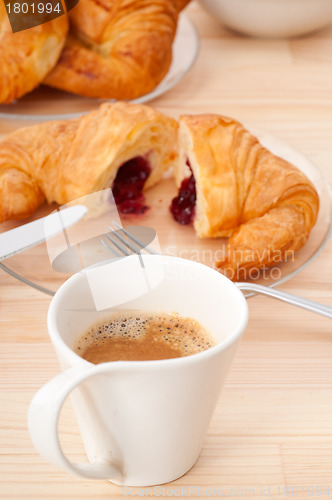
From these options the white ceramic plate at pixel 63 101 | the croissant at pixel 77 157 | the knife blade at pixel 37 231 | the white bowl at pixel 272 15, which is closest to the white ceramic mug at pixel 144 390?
the knife blade at pixel 37 231

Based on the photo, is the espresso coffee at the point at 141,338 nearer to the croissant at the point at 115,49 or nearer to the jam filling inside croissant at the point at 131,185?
the jam filling inside croissant at the point at 131,185

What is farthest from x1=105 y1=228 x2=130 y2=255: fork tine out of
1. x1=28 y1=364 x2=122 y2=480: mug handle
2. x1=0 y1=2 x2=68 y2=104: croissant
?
x1=0 y1=2 x2=68 y2=104: croissant

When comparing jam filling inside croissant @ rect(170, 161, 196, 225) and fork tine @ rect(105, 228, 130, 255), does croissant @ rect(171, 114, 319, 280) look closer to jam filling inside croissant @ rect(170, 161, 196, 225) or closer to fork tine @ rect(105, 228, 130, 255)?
jam filling inside croissant @ rect(170, 161, 196, 225)

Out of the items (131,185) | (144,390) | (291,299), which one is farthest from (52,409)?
(131,185)

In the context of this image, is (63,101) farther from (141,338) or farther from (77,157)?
(141,338)

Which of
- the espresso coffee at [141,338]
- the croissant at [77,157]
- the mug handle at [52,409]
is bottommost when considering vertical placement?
the croissant at [77,157]

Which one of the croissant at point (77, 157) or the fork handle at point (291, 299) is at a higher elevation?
the croissant at point (77, 157)

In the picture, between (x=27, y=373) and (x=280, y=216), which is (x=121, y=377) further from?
(x=280, y=216)
